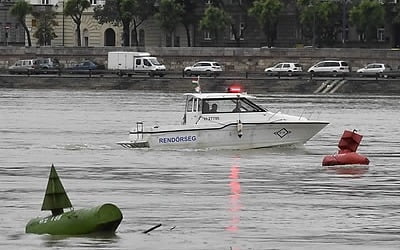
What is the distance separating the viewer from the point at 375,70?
112 meters

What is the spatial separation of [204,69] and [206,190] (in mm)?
80102

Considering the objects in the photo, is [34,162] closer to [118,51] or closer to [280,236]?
[280,236]

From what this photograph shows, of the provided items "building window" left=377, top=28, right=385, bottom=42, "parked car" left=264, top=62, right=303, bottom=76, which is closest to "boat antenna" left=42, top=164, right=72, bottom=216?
"parked car" left=264, top=62, right=303, bottom=76

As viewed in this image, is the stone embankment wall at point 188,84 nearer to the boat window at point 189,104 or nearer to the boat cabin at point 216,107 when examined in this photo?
the boat cabin at point 216,107

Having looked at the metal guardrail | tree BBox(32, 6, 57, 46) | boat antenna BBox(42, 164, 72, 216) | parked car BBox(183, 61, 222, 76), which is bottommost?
the metal guardrail

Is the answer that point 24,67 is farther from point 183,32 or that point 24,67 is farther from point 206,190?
point 206,190

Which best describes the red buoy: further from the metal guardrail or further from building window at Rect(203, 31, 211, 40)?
building window at Rect(203, 31, 211, 40)

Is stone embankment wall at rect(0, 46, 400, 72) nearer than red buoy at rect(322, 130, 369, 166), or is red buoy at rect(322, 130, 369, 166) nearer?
red buoy at rect(322, 130, 369, 166)

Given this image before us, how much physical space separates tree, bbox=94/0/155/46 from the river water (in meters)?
66.1

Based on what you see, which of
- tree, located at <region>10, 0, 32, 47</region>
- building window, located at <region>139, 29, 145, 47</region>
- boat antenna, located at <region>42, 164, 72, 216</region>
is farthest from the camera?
building window, located at <region>139, 29, 145, 47</region>

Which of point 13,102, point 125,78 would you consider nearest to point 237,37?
point 125,78

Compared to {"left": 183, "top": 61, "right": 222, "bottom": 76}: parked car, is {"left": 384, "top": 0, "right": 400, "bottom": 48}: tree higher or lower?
higher

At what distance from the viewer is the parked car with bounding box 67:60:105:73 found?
384ft

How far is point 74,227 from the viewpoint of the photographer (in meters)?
28.0
